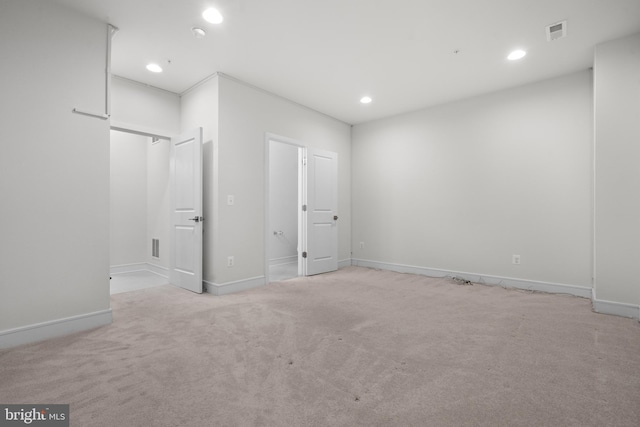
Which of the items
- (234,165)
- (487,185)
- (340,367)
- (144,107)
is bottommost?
(340,367)

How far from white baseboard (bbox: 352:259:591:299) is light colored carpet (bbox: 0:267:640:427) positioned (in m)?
0.41

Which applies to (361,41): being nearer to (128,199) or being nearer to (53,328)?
(53,328)

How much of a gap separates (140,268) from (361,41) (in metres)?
5.28

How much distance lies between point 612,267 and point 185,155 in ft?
16.8

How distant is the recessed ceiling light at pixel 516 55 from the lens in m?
3.14

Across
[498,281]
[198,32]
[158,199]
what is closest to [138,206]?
[158,199]

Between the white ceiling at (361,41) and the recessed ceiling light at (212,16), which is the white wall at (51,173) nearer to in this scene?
the white ceiling at (361,41)

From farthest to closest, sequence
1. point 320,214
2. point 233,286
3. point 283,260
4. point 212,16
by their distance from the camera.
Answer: point 283,260 < point 320,214 < point 233,286 < point 212,16

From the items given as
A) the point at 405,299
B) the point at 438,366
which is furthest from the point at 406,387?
the point at 405,299

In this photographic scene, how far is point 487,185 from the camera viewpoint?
4.23m

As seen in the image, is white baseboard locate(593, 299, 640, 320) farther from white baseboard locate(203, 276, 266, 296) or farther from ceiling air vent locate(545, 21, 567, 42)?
white baseboard locate(203, 276, 266, 296)

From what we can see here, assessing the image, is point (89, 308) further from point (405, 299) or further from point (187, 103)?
point (405, 299)

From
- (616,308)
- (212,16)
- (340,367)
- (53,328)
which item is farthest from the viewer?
(616,308)

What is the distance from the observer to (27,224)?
2273mm
